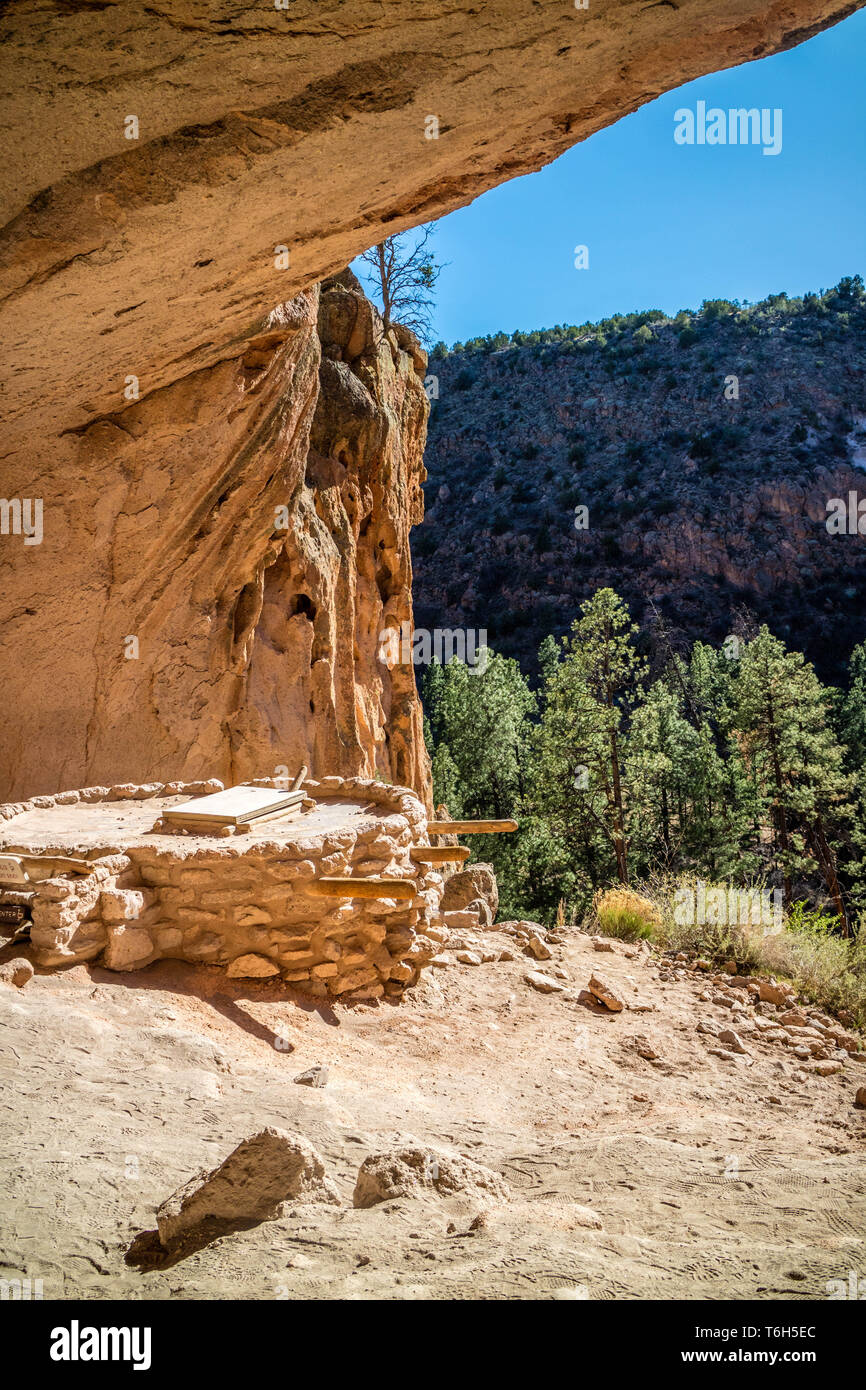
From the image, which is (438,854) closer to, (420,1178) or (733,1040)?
(733,1040)

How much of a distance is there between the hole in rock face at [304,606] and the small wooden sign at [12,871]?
7679 millimetres

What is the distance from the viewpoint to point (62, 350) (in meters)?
5.61

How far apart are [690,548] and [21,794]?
38.4 meters

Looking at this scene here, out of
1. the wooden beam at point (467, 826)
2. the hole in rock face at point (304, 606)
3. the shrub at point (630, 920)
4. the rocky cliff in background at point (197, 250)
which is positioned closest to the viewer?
the rocky cliff in background at point (197, 250)

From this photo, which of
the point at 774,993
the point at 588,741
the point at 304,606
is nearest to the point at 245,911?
the point at 774,993

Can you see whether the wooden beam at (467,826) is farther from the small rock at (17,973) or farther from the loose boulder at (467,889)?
the small rock at (17,973)

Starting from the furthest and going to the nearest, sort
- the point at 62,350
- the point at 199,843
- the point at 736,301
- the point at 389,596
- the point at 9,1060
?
the point at 736,301, the point at 389,596, the point at 62,350, the point at 199,843, the point at 9,1060

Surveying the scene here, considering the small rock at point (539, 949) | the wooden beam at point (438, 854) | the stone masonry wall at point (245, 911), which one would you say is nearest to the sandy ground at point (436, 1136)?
the stone masonry wall at point (245, 911)

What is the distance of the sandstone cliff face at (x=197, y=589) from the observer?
24.5ft

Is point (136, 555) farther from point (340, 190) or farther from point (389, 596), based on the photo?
point (389, 596)

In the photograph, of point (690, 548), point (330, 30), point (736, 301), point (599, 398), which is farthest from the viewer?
point (736, 301)

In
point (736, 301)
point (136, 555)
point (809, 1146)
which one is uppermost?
point (736, 301)

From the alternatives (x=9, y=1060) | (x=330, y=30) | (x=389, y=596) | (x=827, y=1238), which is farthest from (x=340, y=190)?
(x=389, y=596)

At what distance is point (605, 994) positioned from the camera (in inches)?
219
